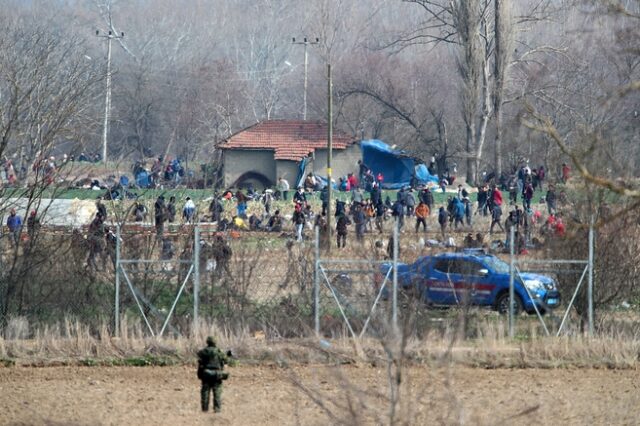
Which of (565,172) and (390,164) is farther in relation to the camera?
(390,164)

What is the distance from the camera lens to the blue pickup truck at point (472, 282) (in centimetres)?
1847

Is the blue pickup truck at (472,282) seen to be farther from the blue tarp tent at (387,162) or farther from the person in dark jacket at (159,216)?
the blue tarp tent at (387,162)

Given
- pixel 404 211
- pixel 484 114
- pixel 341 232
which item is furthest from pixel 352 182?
pixel 341 232

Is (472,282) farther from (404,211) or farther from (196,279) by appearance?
(404,211)

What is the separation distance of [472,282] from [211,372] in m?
6.64

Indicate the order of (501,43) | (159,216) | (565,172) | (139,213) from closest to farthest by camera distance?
(159,216)
(139,213)
(565,172)
(501,43)

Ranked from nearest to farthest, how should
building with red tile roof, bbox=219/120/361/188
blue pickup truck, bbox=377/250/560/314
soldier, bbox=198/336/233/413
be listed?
soldier, bbox=198/336/233/413 < blue pickup truck, bbox=377/250/560/314 < building with red tile roof, bbox=219/120/361/188

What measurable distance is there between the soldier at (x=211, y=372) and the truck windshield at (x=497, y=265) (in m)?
Answer: 7.52

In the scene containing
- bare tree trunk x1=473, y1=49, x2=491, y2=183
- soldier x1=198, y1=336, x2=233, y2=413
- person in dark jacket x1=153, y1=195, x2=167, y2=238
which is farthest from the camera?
bare tree trunk x1=473, y1=49, x2=491, y2=183

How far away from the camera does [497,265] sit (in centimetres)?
2011

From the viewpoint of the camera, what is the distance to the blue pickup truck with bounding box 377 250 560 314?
18.5m

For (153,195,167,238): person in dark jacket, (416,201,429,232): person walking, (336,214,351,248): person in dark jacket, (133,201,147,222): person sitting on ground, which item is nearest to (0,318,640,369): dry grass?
(153,195,167,238): person in dark jacket

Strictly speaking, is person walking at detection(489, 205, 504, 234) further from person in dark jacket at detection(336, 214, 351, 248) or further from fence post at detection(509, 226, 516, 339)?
fence post at detection(509, 226, 516, 339)

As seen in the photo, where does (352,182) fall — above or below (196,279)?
above
